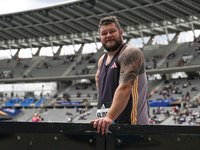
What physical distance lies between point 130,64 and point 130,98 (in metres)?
0.32

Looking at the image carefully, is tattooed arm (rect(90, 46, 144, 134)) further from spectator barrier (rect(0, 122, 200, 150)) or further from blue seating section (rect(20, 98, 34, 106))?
blue seating section (rect(20, 98, 34, 106))

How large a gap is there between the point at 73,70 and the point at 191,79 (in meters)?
17.3

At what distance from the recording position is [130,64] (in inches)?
97.3

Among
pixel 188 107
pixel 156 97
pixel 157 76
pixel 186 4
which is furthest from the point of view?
pixel 157 76

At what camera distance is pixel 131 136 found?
1.80m

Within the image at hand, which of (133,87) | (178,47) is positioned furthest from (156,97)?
(133,87)

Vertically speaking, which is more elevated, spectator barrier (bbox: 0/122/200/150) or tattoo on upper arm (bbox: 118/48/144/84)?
tattoo on upper arm (bbox: 118/48/144/84)

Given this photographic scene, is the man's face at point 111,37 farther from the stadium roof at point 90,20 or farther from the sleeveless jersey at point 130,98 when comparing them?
the stadium roof at point 90,20

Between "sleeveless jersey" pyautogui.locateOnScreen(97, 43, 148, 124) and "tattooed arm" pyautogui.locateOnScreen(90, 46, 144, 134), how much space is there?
0.36 feet

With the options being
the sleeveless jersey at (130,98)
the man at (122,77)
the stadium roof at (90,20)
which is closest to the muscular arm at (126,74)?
the man at (122,77)

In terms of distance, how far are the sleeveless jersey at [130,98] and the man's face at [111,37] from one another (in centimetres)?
8

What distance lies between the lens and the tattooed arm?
2.25m

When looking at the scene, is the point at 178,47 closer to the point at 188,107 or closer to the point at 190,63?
the point at 190,63

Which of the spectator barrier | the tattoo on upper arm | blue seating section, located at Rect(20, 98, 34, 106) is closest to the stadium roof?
blue seating section, located at Rect(20, 98, 34, 106)
